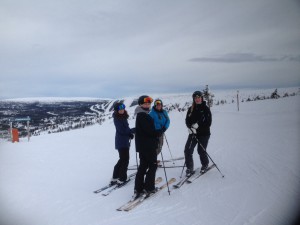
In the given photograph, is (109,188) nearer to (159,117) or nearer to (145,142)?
(145,142)

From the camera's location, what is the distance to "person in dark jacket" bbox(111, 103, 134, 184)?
7.12 metres

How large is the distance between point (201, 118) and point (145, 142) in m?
1.96

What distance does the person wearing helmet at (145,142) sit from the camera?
6.12 meters

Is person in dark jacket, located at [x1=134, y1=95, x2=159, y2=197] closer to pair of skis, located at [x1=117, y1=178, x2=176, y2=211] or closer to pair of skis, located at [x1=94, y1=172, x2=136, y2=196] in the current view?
pair of skis, located at [x1=117, y1=178, x2=176, y2=211]

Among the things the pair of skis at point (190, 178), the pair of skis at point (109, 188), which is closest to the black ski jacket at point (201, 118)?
the pair of skis at point (190, 178)

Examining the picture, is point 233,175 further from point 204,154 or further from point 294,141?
point 294,141

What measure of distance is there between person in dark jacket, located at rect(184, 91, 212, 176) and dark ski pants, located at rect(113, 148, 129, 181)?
1581mm

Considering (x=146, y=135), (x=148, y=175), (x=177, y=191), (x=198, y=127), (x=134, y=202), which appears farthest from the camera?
(x=198, y=127)

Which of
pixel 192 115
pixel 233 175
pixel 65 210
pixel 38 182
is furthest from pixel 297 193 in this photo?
pixel 38 182

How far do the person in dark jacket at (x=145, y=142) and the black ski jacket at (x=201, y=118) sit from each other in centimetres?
159

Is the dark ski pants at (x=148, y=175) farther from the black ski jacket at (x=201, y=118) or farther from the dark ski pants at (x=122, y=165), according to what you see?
the black ski jacket at (x=201, y=118)

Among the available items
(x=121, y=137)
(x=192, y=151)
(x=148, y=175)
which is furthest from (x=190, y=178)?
(x=121, y=137)

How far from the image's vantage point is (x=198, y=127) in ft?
24.6

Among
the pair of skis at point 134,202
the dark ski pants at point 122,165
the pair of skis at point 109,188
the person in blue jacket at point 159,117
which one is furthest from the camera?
the dark ski pants at point 122,165
